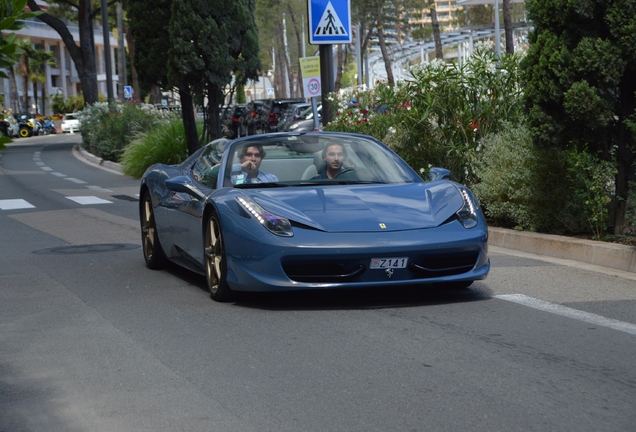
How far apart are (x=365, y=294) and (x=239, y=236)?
1.16 m

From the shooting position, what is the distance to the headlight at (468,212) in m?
7.48

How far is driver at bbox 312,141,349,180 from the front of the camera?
8227 millimetres

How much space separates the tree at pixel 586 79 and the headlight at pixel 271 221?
11.5 feet

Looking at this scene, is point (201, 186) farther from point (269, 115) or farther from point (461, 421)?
point (269, 115)

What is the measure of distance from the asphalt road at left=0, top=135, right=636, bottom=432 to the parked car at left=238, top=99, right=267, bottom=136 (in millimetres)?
38596

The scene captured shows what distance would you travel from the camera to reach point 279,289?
7.17 m

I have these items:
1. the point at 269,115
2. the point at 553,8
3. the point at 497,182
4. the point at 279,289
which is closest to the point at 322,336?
the point at 279,289

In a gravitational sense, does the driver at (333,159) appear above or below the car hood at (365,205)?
above

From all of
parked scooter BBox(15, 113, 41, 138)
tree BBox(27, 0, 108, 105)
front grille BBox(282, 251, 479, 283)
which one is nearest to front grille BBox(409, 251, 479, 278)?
front grille BBox(282, 251, 479, 283)

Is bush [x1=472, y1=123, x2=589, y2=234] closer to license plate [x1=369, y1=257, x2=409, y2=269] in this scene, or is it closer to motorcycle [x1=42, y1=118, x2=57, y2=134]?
license plate [x1=369, y1=257, x2=409, y2=269]

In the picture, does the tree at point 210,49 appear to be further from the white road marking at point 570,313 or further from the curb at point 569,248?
the white road marking at point 570,313

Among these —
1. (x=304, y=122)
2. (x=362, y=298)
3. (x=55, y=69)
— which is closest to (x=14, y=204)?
(x=362, y=298)

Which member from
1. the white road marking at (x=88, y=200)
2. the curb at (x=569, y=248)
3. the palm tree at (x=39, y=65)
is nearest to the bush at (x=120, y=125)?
the white road marking at (x=88, y=200)

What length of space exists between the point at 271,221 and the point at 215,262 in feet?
2.59
